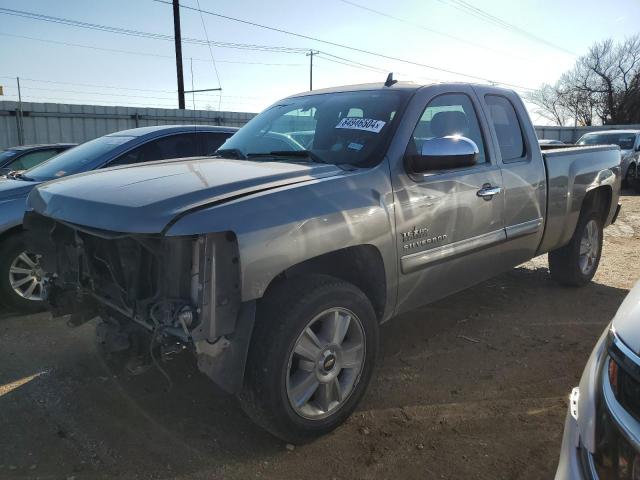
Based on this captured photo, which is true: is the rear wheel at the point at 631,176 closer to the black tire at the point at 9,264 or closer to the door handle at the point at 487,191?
the door handle at the point at 487,191

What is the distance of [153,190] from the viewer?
102 inches

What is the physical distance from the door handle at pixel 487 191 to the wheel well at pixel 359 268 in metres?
1.07

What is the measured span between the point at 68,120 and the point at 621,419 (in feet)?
62.9

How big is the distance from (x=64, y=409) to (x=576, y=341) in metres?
3.71

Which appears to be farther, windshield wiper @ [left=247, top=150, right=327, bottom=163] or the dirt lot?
windshield wiper @ [left=247, top=150, right=327, bottom=163]

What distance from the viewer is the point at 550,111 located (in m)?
59.7

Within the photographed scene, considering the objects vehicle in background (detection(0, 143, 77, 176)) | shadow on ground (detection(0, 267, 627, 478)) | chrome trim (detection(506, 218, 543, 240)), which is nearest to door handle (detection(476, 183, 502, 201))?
chrome trim (detection(506, 218, 543, 240))

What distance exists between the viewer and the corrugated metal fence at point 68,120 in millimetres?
16672

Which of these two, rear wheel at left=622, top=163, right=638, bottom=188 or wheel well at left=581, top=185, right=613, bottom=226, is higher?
wheel well at left=581, top=185, right=613, bottom=226

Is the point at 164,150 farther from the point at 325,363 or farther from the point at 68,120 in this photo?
the point at 68,120

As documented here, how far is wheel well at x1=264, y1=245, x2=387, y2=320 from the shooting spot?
9.78 ft

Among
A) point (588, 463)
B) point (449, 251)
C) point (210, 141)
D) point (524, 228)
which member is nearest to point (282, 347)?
point (588, 463)

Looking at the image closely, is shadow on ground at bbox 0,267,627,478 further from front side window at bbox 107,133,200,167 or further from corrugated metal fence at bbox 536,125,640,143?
corrugated metal fence at bbox 536,125,640,143

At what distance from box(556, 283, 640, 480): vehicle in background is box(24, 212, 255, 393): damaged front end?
1406 millimetres
